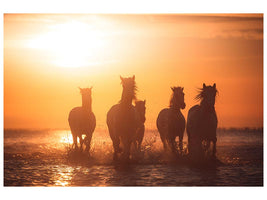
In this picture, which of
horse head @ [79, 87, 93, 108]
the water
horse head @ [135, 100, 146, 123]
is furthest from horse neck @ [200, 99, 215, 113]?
horse head @ [79, 87, 93, 108]

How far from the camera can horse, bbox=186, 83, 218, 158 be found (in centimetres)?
1276

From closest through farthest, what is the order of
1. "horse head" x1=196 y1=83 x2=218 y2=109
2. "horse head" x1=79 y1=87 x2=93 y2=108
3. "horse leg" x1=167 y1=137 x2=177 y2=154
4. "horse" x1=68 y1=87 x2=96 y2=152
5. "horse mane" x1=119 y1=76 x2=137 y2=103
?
"horse mane" x1=119 y1=76 x2=137 y2=103, "horse head" x1=196 y1=83 x2=218 y2=109, "horse leg" x1=167 y1=137 x2=177 y2=154, "horse head" x1=79 y1=87 x2=93 y2=108, "horse" x1=68 y1=87 x2=96 y2=152

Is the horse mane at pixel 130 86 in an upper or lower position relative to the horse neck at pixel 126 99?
upper

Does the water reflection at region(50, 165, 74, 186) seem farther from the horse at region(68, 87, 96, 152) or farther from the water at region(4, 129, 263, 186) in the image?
the horse at region(68, 87, 96, 152)

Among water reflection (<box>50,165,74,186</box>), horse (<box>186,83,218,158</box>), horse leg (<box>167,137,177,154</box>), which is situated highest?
horse (<box>186,83,218,158</box>)

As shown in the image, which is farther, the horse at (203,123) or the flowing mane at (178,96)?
the flowing mane at (178,96)

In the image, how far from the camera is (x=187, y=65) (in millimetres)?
14539

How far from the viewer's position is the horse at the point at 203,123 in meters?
12.8

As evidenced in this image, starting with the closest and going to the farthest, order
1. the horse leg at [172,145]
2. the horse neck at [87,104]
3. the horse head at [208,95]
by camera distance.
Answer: the horse head at [208,95] < the horse leg at [172,145] < the horse neck at [87,104]

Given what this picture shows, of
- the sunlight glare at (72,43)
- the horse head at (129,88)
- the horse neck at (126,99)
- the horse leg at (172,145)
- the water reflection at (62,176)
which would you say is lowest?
the water reflection at (62,176)

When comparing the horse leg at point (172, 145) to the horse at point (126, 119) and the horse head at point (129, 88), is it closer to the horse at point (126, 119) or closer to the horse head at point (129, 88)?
the horse at point (126, 119)

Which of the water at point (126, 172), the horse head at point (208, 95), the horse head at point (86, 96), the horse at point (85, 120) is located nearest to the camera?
the water at point (126, 172)

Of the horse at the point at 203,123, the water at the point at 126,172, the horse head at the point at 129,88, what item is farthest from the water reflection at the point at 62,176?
the horse at the point at 203,123
